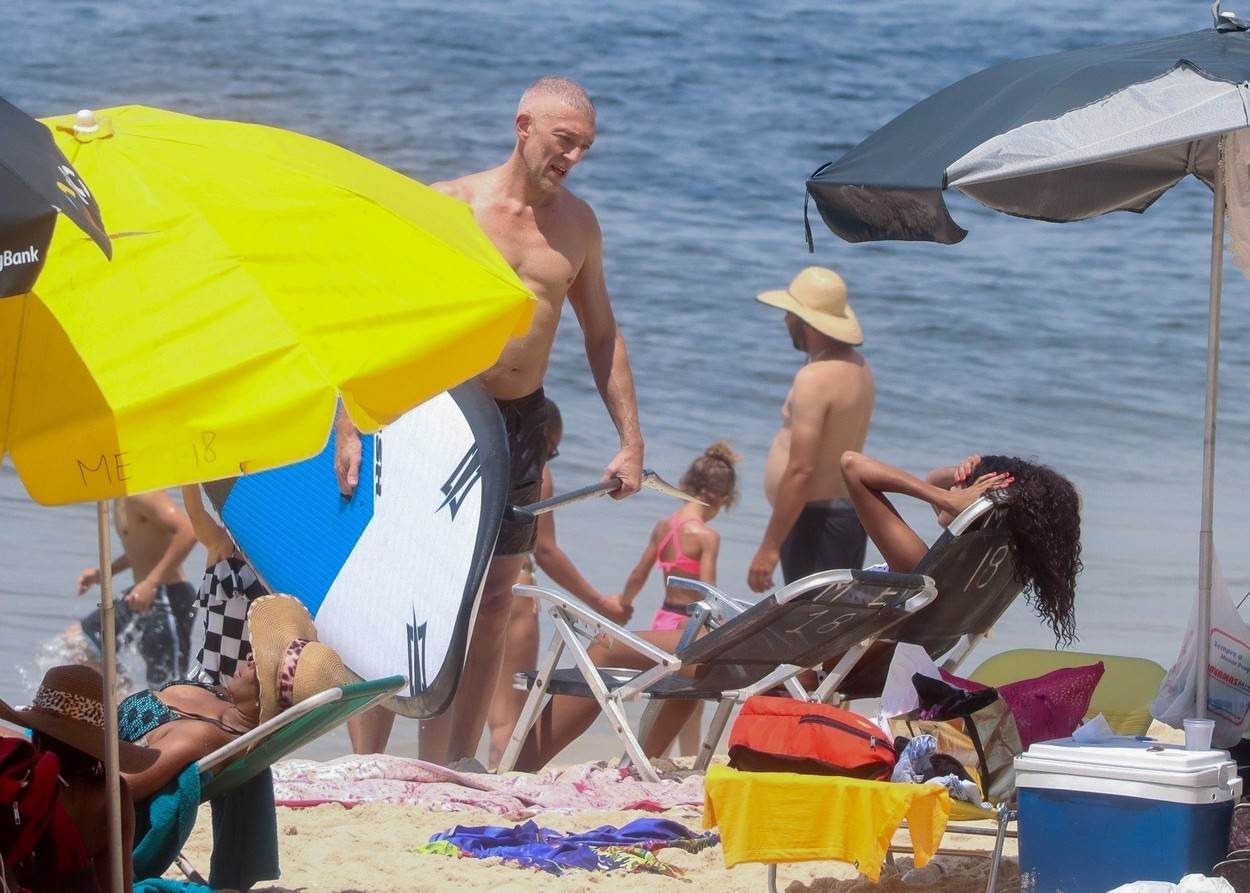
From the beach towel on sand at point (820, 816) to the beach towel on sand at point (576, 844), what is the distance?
56cm

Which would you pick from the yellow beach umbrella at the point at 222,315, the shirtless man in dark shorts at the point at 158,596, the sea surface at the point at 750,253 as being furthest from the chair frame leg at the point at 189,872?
the sea surface at the point at 750,253

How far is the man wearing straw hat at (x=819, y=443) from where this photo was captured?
624 centimetres

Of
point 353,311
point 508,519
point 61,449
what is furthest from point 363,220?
point 508,519

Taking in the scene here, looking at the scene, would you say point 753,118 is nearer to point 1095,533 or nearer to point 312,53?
point 312,53

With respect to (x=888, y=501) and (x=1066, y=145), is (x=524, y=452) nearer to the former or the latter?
(x=888, y=501)

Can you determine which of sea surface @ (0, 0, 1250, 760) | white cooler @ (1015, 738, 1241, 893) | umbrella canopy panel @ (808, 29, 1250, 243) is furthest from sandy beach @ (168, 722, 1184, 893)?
sea surface @ (0, 0, 1250, 760)

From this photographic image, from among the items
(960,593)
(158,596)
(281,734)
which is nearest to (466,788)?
(281,734)

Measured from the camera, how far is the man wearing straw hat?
624 cm

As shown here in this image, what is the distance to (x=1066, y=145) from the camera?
11.2ft

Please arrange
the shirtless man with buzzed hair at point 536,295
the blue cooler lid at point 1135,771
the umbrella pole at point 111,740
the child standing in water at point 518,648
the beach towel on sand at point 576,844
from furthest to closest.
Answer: the child standing in water at point 518,648
the shirtless man with buzzed hair at point 536,295
the beach towel on sand at point 576,844
the blue cooler lid at point 1135,771
the umbrella pole at point 111,740

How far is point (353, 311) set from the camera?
2.95m

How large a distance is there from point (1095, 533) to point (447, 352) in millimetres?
7503

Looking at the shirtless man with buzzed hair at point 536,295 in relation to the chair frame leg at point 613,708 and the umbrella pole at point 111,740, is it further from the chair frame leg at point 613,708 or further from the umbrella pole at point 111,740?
the umbrella pole at point 111,740

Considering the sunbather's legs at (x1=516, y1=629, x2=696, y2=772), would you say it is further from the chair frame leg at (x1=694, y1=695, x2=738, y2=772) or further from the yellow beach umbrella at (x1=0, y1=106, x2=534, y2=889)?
the yellow beach umbrella at (x1=0, y1=106, x2=534, y2=889)
